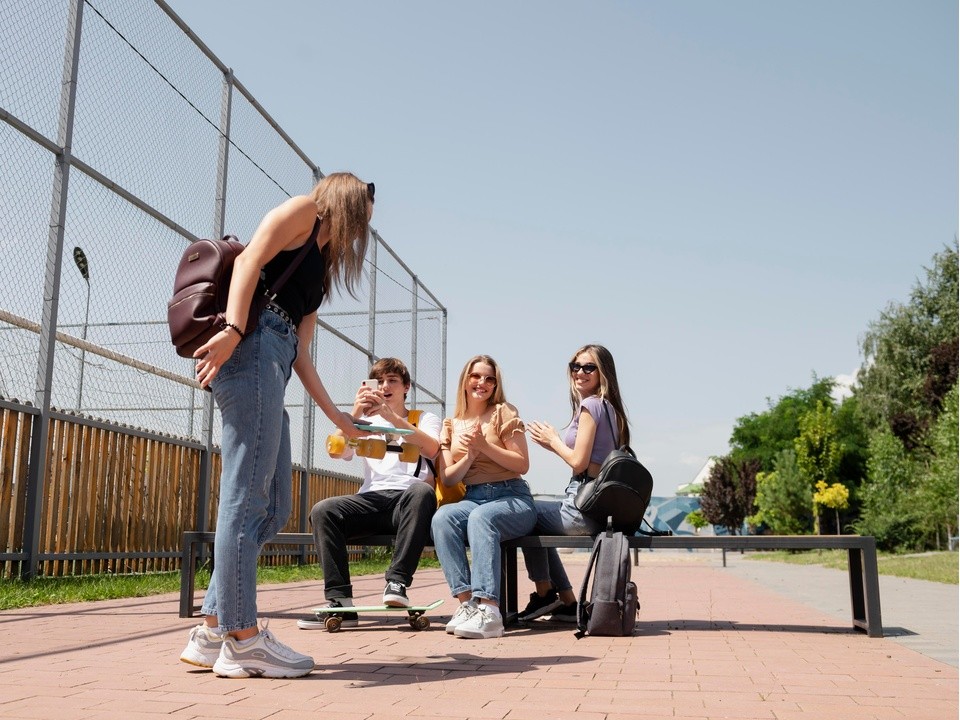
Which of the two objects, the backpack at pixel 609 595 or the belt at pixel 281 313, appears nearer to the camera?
the belt at pixel 281 313

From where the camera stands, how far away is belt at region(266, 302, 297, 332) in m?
2.97

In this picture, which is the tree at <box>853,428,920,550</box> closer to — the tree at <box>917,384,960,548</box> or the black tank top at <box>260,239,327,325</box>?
the tree at <box>917,384,960,548</box>

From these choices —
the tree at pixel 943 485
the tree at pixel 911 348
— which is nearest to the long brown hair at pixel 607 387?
the tree at pixel 943 485

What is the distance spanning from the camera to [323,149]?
37.0 feet

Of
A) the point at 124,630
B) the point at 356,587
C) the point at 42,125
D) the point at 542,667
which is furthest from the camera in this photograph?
the point at 356,587

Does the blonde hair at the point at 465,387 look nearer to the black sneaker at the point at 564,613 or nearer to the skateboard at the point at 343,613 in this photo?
the skateboard at the point at 343,613

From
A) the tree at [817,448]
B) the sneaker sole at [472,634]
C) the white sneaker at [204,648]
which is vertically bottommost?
the sneaker sole at [472,634]

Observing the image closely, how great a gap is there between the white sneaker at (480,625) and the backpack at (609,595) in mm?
398

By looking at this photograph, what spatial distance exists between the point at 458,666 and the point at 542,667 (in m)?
0.31

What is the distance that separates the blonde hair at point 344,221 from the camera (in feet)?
10.3

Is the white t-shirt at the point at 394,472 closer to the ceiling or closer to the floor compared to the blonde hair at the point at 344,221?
closer to the floor

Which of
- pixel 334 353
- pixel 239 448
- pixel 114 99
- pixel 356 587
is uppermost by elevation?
pixel 114 99

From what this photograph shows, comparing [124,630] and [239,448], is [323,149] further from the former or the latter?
[239,448]

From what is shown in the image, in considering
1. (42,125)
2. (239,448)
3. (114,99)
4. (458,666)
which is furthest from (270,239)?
(114,99)
